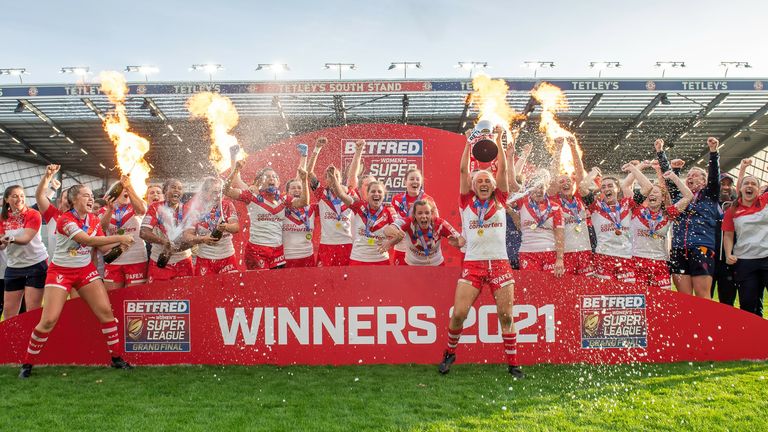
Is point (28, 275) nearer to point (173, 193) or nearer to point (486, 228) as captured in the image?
point (173, 193)

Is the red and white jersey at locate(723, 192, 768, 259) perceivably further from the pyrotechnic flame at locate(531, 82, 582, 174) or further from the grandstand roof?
the grandstand roof

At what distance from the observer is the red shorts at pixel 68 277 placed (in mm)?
5285

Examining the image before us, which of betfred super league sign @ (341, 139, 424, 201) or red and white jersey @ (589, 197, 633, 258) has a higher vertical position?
betfred super league sign @ (341, 139, 424, 201)

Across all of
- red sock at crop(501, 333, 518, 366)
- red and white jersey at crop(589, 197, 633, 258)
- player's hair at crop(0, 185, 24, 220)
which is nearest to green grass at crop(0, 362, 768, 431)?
red sock at crop(501, 333, 518, 366)

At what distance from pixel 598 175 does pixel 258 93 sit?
45.3 feet

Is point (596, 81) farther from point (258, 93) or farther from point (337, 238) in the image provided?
point (337, 238)

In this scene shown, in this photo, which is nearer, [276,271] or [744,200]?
[276,271]

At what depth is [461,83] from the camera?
63.5ft

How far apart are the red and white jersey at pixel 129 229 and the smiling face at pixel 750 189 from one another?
6.54m

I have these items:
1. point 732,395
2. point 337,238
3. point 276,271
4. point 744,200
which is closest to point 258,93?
point 337,238

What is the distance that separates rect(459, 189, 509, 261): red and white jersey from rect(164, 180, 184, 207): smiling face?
3.17m

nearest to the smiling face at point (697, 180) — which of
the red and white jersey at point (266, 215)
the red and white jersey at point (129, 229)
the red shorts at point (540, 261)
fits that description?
the red shorts at point (540, 261)

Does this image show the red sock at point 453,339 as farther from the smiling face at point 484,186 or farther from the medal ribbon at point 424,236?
the smiling face at point 484,186

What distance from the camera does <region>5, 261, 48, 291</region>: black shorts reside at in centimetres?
627
